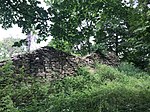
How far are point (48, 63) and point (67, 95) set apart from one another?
285 centimetres

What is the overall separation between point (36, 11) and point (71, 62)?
2.56 m

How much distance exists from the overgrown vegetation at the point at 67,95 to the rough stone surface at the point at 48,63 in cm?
65

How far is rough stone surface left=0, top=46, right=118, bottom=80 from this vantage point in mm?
10266

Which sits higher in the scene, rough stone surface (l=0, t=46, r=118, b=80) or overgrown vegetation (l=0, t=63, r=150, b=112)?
rough stone surface (l=0, t=46, r=118, b=80)

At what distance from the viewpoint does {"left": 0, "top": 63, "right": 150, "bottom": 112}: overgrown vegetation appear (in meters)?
7.03

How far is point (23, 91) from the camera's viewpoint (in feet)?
27.4

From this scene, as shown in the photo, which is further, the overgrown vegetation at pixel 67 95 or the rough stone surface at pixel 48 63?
the rough stone surface at pixel 48 63

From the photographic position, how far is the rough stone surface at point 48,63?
33.7 ft

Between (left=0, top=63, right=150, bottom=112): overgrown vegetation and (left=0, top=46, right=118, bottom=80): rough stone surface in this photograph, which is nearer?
(left=0, top=63, right=150, bottom=112): overgrown vegetation

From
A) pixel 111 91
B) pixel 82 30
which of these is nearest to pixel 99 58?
pixel 82 30

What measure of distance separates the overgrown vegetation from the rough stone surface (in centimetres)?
65

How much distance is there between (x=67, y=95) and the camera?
27.1 feet

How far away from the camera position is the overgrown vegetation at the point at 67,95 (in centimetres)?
703

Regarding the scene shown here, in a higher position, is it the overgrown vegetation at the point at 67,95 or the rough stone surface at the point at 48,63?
the rough stone surface at the point at 48,63
